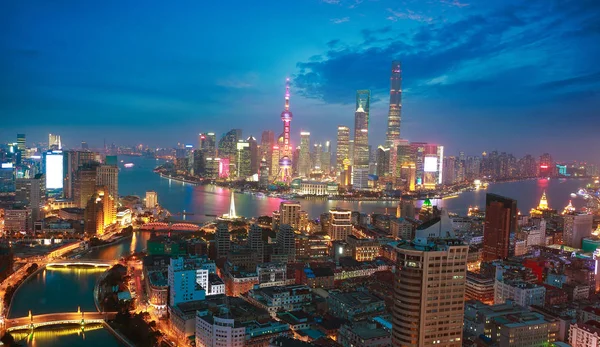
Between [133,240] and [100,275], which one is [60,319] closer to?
[100,275]

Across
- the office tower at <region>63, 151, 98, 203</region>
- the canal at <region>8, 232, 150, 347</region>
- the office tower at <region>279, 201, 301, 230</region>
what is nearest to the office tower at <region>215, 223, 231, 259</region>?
the canal at <region>8, 232, 150, 347</region>

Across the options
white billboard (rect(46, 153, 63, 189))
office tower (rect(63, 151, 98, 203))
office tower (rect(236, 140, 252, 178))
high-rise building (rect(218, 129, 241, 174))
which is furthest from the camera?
high-rise building (rect(218, 129, 241, 174))

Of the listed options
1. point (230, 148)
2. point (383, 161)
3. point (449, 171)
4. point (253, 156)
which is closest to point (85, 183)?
point (253, 156)

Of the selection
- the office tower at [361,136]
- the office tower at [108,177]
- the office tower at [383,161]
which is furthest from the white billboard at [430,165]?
the office tower at [108,177]

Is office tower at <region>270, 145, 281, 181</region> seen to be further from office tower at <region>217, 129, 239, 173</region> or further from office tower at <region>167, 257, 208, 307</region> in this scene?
office tower at <region>167, 257, 208, 307</region>

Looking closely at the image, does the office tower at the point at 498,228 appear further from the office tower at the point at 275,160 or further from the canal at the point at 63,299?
the office tower at the point at 275,160

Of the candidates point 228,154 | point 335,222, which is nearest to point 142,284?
point 335,222
